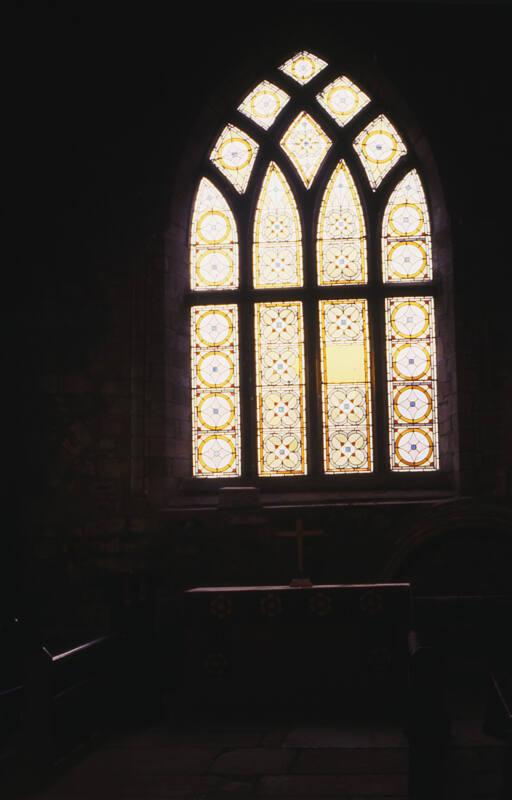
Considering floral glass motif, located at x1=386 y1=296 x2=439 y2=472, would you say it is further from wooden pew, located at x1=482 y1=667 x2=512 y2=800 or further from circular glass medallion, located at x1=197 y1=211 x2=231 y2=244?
wooden pew, located at x1=482 y1=667 x2=512 y2=800

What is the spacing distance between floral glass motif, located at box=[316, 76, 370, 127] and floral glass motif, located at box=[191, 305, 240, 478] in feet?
6.47

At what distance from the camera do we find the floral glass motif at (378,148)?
784 centimetres

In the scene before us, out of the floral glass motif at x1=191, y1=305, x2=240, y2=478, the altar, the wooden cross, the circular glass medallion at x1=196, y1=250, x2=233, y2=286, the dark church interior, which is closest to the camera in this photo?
the altar

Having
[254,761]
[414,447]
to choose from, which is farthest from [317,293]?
[254,761]

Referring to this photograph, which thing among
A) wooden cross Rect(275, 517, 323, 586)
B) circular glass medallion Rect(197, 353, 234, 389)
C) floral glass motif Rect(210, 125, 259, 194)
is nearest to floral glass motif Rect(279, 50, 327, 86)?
floral glass motif Rect(210, 125, 259, 194)

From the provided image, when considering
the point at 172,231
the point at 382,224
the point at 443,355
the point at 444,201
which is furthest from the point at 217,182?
the point at 443,355

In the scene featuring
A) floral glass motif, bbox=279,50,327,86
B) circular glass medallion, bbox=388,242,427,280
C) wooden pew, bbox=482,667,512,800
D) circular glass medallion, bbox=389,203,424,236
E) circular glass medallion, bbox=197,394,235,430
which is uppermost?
floral glass motif, bbox=279,50,327,86

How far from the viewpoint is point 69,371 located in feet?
24.0

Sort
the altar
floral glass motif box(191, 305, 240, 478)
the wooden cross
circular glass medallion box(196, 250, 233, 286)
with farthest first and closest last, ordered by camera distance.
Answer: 1. circular glass medallion box(196, 250, 233, 286)
2. floral glass motif box(191, 305, 240, 478)
3. the wooden cross
4. the altar

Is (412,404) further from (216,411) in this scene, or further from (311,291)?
(216,411)

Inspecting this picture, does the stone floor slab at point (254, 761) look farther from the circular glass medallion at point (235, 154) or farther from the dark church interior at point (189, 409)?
the circular glass medallion at point (235, 154)

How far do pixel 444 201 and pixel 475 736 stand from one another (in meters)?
4.22

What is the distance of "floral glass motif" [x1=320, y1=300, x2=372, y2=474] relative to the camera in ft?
24.8

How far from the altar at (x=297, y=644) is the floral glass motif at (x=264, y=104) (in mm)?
4351
